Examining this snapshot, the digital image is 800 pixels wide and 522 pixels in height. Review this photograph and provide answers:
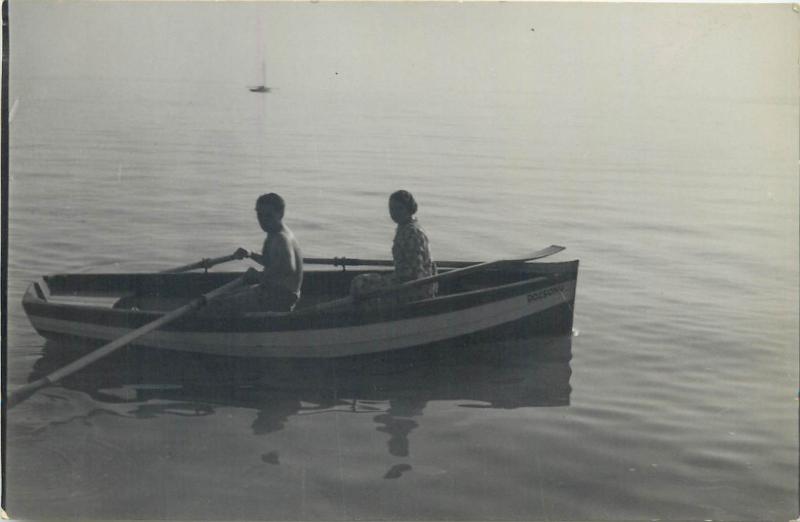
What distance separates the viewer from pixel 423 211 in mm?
14828

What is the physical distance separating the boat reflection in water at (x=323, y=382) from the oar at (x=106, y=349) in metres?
0.45

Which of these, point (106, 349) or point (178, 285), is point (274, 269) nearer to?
point (106, 349)

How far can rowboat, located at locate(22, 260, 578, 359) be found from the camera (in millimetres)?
7496

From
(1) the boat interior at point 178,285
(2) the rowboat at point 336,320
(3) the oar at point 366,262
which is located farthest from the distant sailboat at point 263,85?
(2) the rowboat at point 336,320

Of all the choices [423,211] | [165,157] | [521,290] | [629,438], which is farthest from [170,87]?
[629,438]

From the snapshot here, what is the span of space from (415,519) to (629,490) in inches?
60.2

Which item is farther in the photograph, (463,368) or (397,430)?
(463,368)

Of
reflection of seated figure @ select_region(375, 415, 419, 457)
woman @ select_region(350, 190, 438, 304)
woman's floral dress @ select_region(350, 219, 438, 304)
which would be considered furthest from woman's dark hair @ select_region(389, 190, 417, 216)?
reflection of seated figure @ select_region(375, 415, 419, 457)

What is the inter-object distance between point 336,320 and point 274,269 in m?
0.74

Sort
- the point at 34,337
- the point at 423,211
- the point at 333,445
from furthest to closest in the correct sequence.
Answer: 1. the point at 423,211
2. the point at 34,337
3. the point at 333,445

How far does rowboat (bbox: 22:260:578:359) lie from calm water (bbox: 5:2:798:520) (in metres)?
0.21

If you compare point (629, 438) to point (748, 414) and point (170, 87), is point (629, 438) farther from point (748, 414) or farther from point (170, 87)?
point (170, 87)

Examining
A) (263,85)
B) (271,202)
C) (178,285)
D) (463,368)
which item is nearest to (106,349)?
(271,202)

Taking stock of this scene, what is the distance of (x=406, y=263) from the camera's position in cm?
774
